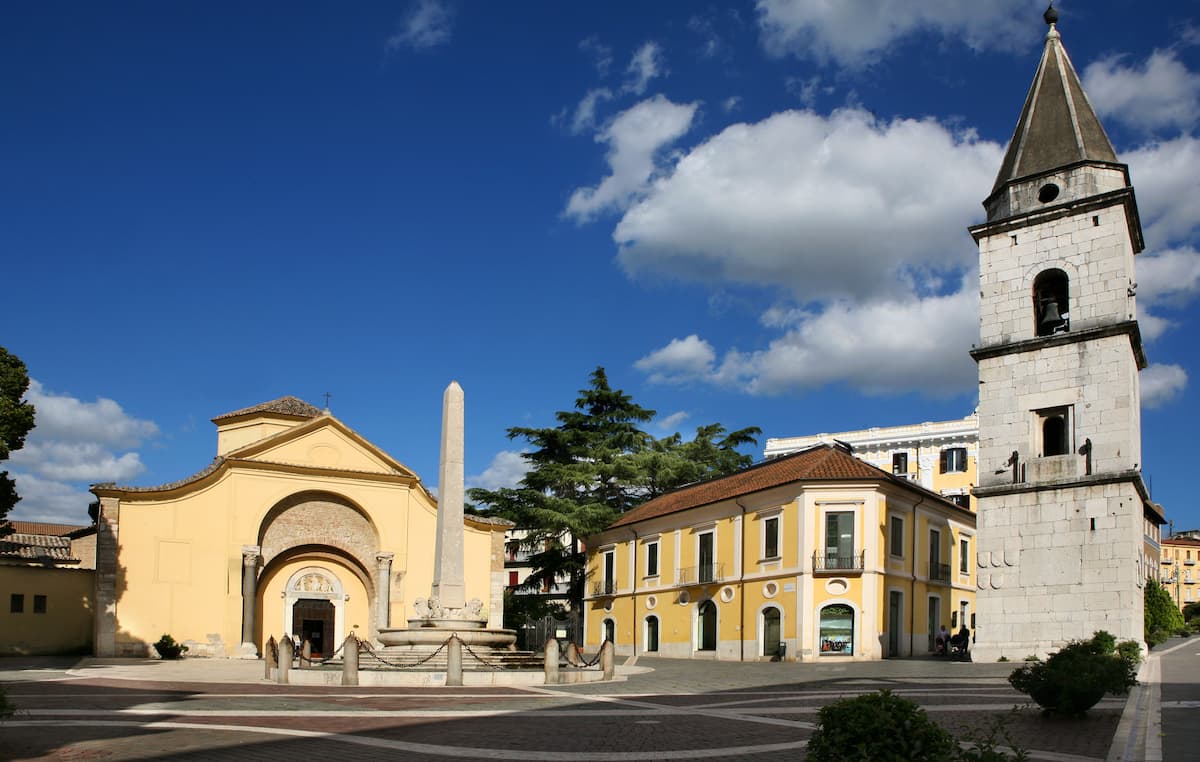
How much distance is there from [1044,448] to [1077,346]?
3.12 meters

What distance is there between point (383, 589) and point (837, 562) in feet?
57.5

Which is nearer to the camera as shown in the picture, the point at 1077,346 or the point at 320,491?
the point at 1077,346

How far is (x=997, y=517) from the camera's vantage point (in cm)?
2955

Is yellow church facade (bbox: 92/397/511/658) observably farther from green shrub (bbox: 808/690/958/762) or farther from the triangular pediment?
green shrub (bbox: 808/690/958/762)

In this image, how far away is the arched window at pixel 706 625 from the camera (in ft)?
135

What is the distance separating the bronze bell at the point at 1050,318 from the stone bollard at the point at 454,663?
19.7m

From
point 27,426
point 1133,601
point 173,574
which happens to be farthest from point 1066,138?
point 173,574

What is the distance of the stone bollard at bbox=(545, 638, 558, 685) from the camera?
896 inches

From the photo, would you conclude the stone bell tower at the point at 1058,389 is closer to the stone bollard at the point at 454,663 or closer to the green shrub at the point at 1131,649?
the green shrub at the point at 1131,649

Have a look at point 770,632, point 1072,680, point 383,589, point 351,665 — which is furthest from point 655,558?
point 1072,680

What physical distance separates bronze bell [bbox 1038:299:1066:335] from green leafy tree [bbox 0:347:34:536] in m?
28.5

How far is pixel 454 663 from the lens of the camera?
21922 millimetres

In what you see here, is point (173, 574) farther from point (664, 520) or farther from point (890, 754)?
point (890, 754)

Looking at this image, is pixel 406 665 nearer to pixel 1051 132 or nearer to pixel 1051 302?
pixel 1051 302
